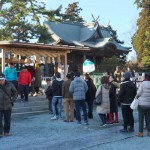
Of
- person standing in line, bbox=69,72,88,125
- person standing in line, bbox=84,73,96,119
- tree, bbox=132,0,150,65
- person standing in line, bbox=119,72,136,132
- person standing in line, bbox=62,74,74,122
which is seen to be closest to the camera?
person standing in line, bbox=119,72,136,132

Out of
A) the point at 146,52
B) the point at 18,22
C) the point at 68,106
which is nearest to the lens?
the point at 68,106

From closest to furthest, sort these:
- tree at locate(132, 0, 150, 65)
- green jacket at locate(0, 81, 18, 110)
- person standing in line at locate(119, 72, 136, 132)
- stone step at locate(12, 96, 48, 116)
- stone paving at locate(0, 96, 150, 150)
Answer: stone paving at locate(0, 96, 150, 150), green jacket at locate(0, 81, 18, 110), person standing in line at locate(119, 72, 136, 132), stone step at locate(12, 96, 48, 116), tree at locate(132, 0, 150, 65)

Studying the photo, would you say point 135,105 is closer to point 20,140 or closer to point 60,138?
point 60,138

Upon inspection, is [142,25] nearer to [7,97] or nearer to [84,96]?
[84,96]

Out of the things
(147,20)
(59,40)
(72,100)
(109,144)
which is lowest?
(109,144)

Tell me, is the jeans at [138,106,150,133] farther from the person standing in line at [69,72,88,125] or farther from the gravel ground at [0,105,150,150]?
the person standing in line at [69,72,88,125]

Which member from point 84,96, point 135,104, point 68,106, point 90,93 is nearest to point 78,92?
point 84,96

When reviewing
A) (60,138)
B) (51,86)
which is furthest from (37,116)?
(60,138)

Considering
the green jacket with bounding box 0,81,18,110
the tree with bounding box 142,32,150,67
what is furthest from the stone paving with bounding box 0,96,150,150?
the tree with bounding box 142,32,150,67

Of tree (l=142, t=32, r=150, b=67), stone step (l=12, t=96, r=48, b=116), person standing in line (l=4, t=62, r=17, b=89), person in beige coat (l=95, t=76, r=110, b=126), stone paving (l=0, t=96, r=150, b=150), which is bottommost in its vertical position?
stone paving (l=0, t=96, r=150, b=150)

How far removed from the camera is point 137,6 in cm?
4325

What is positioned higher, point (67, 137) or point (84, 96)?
point (84, 96)

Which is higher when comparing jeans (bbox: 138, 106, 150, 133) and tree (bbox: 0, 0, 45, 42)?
tree (bbox: 0, 0, 45, 42)

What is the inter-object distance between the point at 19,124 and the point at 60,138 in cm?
261
